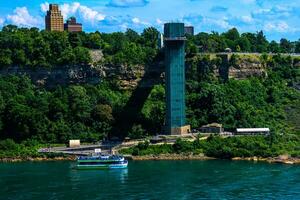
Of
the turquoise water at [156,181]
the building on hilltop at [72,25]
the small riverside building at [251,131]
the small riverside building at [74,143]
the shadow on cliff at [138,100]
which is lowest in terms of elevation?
the turquoise water at [156,181]

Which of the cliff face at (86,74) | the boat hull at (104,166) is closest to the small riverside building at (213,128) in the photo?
the cliff face at (86,74)

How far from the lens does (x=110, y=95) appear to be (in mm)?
83125

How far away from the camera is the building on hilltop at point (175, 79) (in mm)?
74438

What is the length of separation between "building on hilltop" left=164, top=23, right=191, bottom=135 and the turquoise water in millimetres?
8547

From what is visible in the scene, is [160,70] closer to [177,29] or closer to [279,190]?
[177,29]

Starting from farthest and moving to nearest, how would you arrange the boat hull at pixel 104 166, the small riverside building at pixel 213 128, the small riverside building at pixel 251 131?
the small riverside building at pixel 251 131
the small riverside building at pixel 213 128
the boat hull at pixel 104 166

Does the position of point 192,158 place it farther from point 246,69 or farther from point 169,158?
point 246,69

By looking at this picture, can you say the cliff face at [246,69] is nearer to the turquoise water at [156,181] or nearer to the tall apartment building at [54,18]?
the turquoise water at [156,181]

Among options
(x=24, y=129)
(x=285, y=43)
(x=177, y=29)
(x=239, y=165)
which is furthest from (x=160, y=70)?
(x=285, y=43)

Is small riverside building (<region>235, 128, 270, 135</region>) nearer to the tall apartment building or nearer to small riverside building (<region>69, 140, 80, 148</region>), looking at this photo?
small riverside building (<region>69, 140, 80, 148</region>)

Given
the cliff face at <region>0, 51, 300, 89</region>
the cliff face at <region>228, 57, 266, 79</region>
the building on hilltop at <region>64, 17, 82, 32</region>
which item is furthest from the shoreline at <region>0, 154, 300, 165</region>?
the building on hilltop at <region>64, 17, 82, 32</region>

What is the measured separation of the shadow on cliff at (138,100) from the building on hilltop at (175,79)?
5.97 metres

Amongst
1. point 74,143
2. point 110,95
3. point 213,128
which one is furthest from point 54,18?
point 213,128

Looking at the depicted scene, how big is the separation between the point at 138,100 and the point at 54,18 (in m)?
A: 62.4
